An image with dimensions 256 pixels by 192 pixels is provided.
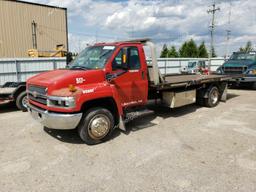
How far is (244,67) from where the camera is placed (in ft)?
41.4

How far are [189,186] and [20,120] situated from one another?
565 cm

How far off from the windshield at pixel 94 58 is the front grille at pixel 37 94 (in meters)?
1.08

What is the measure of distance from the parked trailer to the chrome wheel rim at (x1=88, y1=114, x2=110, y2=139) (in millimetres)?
4504

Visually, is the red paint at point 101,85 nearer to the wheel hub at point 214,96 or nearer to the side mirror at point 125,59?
the side mirror at point 125,59

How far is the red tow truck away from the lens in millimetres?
4418

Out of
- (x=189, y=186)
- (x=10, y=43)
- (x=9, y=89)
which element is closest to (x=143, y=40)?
(x=189, y=186)

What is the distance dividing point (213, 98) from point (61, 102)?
6372 millimetres

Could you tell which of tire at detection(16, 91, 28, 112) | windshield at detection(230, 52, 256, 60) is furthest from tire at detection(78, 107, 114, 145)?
windshield at detection(230, 52, 256, 60)

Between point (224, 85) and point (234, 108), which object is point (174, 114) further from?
point (224, 85)

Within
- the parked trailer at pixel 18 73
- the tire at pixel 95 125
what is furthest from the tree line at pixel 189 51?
the tire at pixel 95 125

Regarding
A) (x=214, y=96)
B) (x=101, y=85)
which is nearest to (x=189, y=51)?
(x=214, y=96)

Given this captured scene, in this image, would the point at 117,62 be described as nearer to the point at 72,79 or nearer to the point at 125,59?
the point at 125,59

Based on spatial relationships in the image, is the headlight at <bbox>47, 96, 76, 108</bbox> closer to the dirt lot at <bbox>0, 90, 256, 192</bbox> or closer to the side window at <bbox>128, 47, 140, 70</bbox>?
the dirt lot at <bbox>0, 90, 256, 192</bbox>

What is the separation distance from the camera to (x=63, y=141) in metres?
5.12
